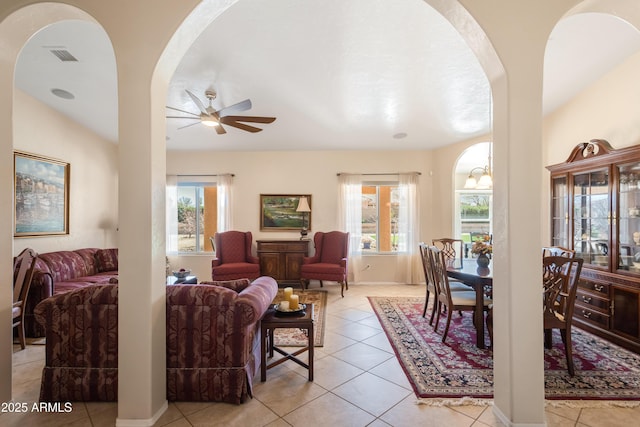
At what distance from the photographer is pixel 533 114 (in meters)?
1.73

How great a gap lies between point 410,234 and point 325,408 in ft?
14.4

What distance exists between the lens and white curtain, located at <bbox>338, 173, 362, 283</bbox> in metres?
Answer: 5.92

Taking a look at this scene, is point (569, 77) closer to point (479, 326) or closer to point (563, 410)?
point (479, 326)

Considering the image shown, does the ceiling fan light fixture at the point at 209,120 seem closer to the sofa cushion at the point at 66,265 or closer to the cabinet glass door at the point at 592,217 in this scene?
the sofa cushion at the point at 66,265

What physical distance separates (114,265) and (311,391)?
167 inches

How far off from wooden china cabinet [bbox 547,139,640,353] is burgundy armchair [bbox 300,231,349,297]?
3205 millimetres

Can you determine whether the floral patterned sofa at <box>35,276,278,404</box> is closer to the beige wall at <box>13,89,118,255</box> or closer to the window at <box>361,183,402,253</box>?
the beige wall at <box>13,89,118,255</box>

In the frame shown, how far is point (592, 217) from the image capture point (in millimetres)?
3316

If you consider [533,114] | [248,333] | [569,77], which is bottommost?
[248,333]

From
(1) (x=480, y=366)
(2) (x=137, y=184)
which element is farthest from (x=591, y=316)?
(2) (x=137, y=184)

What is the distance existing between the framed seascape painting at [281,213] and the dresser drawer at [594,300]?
14.0ft

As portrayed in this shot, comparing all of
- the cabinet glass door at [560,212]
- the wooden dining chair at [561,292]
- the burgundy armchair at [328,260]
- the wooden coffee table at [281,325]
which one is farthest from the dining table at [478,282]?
the burgundy armchair at [328,260]

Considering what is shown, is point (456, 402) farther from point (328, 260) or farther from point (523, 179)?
point (328, 260)

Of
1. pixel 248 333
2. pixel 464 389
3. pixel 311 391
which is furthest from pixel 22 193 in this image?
pixel 464 389
